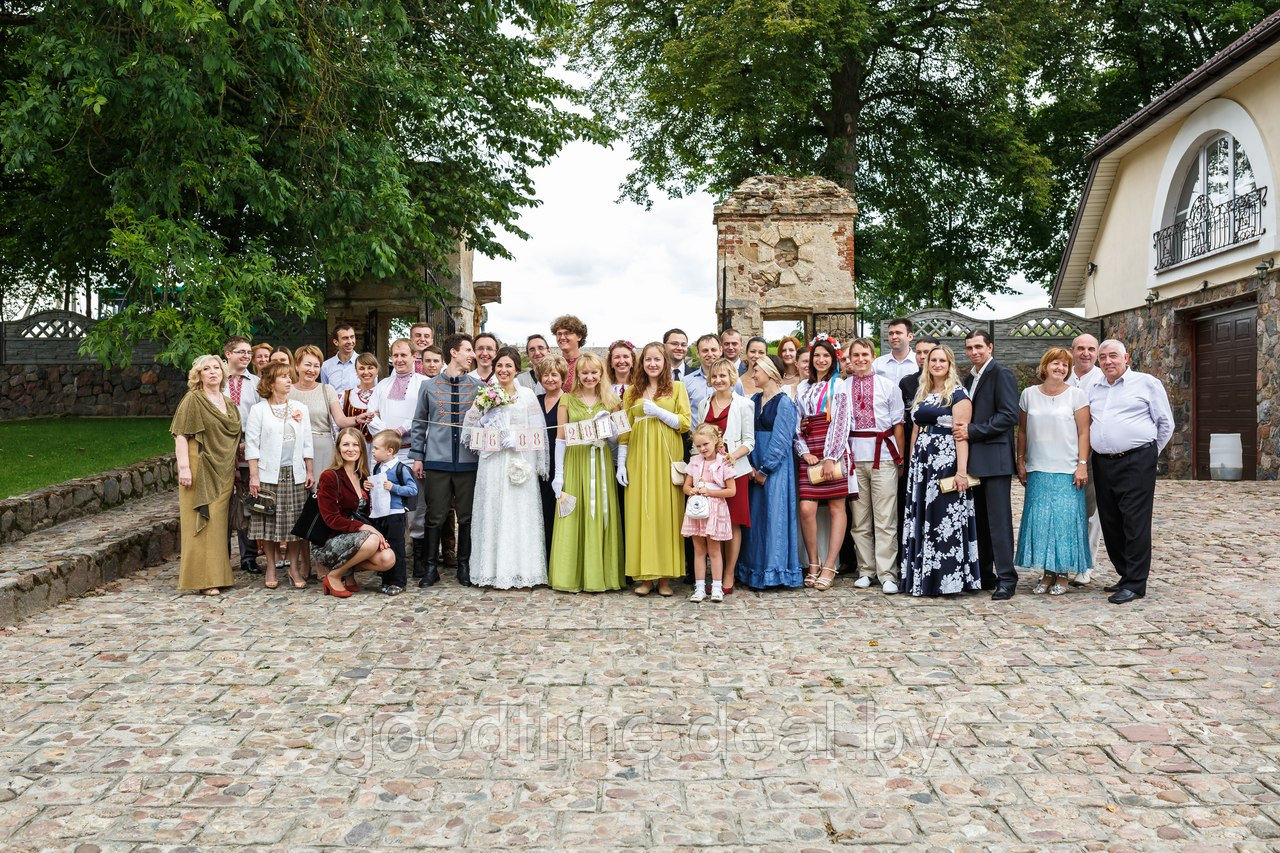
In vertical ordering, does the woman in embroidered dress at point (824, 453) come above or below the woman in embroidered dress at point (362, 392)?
below

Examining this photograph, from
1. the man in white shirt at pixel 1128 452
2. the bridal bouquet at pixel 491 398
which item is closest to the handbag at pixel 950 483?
the man in white shirt at pixel 1128 452

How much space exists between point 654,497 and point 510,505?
3.73 feet

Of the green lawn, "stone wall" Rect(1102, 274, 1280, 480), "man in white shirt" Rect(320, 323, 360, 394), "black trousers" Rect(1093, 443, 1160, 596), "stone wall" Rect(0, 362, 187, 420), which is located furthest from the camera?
"stone wall" Rect(0, 362, 187, 420)

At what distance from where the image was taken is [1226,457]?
1529 cm

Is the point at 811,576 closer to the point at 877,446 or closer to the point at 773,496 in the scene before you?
the point at 773,496

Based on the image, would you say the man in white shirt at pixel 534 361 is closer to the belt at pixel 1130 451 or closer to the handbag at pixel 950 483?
the handbag at pixel 950 483

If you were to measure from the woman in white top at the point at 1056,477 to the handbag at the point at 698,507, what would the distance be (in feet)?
7.48

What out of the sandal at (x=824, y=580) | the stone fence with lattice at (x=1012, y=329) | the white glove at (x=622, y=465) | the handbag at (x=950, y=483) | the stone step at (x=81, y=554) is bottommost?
the sandal at (x=824, y=580)

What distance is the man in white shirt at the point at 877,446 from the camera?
7.39m

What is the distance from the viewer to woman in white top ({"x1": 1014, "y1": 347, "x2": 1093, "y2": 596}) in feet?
22.9

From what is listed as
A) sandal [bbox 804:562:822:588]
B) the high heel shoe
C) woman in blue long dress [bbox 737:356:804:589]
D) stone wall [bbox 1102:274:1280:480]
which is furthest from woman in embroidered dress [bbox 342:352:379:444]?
stone wall [bbox 1102:274:1280:480]

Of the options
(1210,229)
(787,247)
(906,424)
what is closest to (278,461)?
(906,424)

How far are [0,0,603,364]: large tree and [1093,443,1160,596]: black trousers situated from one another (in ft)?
25.9

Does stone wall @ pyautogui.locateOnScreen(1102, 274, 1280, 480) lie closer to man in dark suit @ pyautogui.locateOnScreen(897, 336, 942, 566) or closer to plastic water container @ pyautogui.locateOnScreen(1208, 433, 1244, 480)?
plastic water container @ pyautogui.locateOnScreen(1208, 433, 1244, 480)
